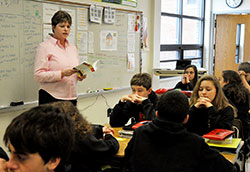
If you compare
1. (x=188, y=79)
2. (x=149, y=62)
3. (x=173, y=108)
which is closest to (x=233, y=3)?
(x=149, y=62)

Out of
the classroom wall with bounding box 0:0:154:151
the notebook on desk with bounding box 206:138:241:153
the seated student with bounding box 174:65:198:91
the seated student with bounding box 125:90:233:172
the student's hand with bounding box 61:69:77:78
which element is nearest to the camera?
the seated student with bounding box 125:90:233:172

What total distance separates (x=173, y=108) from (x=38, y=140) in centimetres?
94

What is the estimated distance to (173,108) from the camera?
1.96 m

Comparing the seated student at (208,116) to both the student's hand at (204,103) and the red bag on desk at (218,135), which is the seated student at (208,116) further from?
the red bag on desk at (218,135)

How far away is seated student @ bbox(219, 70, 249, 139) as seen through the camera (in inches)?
149

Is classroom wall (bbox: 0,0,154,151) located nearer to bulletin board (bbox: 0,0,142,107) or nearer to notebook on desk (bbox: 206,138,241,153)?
bulletin board (bbox: 0,0,142,107)

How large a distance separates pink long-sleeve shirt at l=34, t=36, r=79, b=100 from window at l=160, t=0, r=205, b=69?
365 cm

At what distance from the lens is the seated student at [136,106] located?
3107 mm

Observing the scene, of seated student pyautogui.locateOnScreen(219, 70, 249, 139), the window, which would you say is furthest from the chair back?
the window

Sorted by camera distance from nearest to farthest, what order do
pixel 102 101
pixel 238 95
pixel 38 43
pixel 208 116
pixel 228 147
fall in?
1. pixel 228 147
2. pixel 208 116
3. pixel 238 95
4. pixel 38 43
5. pixel 102 101

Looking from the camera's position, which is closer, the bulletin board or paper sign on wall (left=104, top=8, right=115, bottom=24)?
the bulletin board

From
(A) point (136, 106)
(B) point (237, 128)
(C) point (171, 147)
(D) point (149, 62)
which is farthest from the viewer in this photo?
(D) point (149, 62)

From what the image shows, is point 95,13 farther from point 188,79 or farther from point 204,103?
point 204,103

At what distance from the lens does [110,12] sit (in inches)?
201
